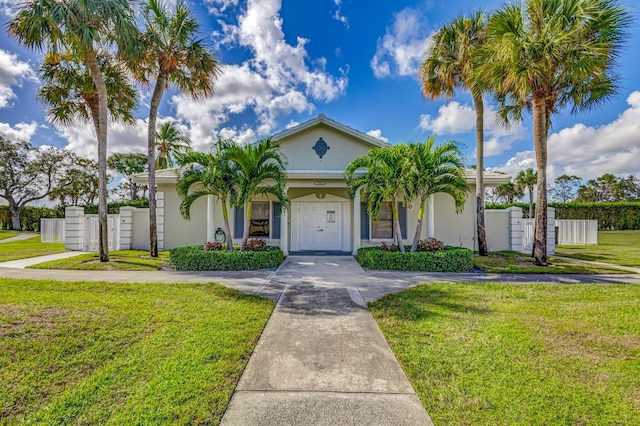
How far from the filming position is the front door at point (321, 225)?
13.3 metres

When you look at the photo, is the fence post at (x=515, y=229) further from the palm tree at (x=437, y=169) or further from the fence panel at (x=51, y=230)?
the fence panel at (x=51, y=230)

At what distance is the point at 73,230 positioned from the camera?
12.9 metres

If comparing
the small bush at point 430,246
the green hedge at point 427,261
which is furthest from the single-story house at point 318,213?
the green hedge at point 427,261

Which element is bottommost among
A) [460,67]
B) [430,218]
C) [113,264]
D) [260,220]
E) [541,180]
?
[113,264]

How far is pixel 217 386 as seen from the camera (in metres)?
2.77

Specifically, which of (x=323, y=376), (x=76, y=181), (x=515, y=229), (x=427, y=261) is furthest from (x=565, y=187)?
(x=76, y=181)

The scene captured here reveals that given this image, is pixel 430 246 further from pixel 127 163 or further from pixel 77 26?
pixel 127 163

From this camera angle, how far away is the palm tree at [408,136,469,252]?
9.01 m

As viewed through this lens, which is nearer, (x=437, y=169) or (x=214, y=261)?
(x=214, y=261)

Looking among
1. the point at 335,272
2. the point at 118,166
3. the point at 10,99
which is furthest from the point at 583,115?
the point at 118,166

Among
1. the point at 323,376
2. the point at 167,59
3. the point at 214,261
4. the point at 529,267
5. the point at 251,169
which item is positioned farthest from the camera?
the point at 167,59

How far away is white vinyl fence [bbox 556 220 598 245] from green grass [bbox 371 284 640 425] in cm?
1325

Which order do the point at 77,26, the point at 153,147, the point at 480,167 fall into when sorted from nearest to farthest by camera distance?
the point at 77,26
the point at 153,147
the point at 480,167

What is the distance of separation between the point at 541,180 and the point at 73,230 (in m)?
18.6
